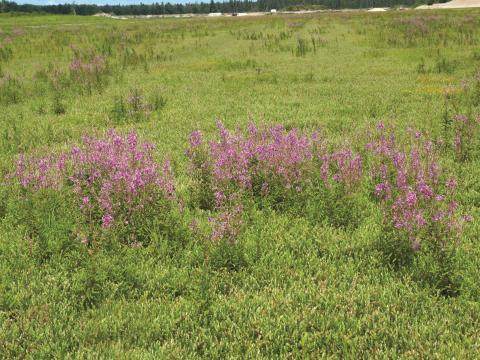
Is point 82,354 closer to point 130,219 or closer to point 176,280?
point 176,280

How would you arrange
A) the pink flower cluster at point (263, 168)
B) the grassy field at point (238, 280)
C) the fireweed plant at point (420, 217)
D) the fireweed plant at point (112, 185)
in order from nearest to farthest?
the grassy field at point (238, 280) → the fireweed plant at point (420, 217) → the fireweed plant at point (112, 185) → the pink flower cluster at point (263, 168)

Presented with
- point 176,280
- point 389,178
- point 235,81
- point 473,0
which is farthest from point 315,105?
point 473,0

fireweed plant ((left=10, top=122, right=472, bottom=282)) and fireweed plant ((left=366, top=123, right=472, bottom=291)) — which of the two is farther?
fireweed plant ((left=10, top=122, right=472, bottom=282))

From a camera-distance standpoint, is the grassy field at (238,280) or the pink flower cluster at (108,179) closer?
the grassy field at (238,280)

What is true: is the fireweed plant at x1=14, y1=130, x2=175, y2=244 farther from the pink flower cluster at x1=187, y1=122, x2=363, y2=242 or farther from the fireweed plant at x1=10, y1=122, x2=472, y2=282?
the pink flower cluster at x1=187, y1=122, x2=363, y2=242

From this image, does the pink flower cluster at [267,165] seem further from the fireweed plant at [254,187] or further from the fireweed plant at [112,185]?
the fireweed plant at [112,185]

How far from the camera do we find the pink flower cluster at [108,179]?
484cm

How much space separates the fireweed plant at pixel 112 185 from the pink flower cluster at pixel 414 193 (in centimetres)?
266

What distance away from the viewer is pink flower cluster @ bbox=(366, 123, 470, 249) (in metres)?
4.19

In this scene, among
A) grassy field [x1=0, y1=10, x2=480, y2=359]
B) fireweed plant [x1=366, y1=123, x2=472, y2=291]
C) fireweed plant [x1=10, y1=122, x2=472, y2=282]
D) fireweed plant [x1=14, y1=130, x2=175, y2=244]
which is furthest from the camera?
fireweed plant [x1=14, y1=130, x2=175, y2=244]

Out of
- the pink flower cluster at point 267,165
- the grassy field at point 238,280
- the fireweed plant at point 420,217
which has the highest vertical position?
the pink flower cluster at point 267,165

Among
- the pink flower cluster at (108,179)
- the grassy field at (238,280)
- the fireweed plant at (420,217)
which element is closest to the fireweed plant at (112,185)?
the pink flower cluster at (108,179)

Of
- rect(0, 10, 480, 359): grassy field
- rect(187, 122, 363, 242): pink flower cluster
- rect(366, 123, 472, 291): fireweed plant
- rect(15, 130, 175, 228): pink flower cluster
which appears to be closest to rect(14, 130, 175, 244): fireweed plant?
rect(15, 130, 175, 228): pink flower cluster

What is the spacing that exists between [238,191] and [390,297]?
86.8 inches
